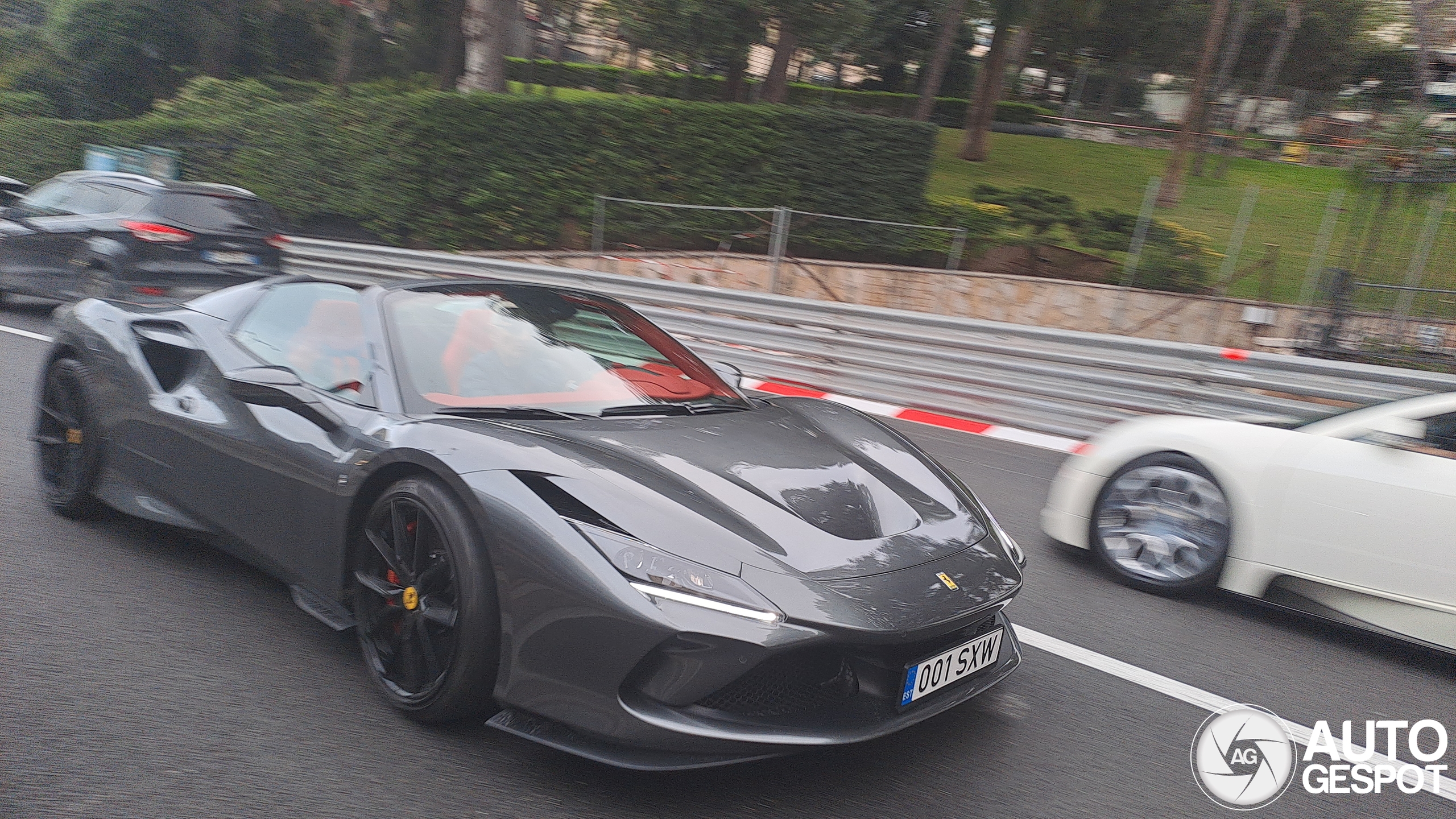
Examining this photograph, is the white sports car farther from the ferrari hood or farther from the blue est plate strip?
the blue est plate strip

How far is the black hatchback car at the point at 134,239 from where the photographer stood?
9727 millimetres

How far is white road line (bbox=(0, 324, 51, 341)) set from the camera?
9.17 meters

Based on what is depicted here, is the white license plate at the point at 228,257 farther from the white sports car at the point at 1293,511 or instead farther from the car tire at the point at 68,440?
the white sports car at the point at 1293,511

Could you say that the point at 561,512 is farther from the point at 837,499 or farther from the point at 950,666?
the point at 950,666

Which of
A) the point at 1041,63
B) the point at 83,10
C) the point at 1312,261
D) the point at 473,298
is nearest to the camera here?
the point at 473,298

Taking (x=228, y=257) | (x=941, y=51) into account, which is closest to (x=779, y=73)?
(x=941, y=51)

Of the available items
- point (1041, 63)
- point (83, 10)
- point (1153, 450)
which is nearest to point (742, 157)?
point (1153, 450)

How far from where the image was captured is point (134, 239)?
970 cm

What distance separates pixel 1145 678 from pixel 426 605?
2.50 metres

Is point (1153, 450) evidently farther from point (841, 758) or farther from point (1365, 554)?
point (841, 758)

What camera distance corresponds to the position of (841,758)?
9.82ft

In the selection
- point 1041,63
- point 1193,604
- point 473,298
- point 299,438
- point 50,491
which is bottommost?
point 50,491

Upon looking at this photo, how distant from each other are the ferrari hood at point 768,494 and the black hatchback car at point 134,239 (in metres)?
7.73

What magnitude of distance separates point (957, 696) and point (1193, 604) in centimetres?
239
